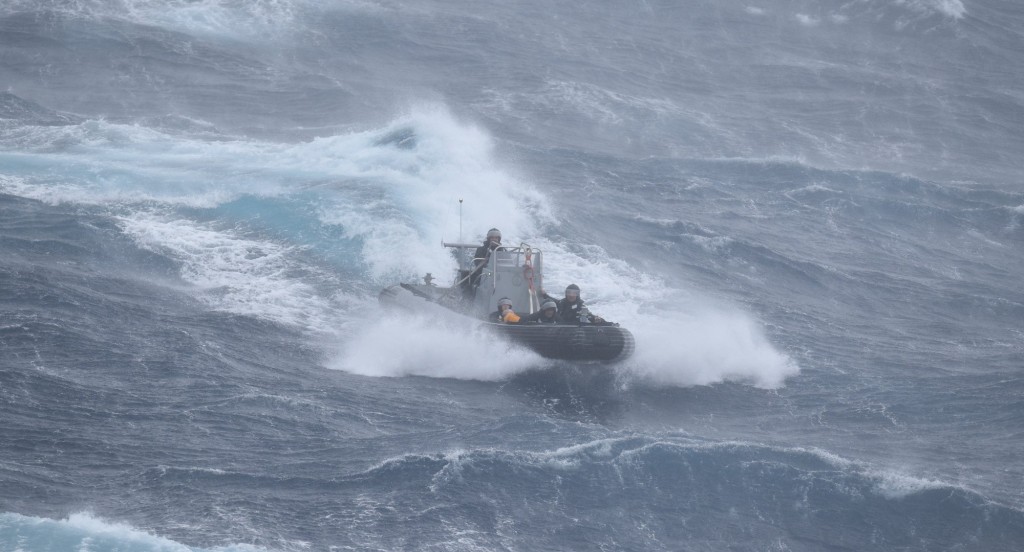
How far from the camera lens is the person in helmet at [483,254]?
32875 millimetres

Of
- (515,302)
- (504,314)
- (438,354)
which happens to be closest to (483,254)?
(515,302)

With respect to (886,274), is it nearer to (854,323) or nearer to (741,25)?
(854,323)

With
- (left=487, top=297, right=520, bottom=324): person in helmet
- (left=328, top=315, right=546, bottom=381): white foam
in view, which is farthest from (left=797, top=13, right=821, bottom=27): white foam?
(left=328, top=315, right=546, bottom=381): white foam

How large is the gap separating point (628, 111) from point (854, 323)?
2176 cm

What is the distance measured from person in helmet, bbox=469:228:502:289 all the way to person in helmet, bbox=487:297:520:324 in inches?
74.3

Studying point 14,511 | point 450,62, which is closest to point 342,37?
point 450,62

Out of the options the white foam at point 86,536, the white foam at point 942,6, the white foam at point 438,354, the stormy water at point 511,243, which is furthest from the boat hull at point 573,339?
the white foam at point 942,6

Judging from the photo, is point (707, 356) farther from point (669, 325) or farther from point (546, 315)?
point (546, 315)

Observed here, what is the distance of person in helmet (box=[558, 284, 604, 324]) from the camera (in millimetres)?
30062

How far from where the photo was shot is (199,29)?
2314 inches

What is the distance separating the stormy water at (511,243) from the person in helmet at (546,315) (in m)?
1.02

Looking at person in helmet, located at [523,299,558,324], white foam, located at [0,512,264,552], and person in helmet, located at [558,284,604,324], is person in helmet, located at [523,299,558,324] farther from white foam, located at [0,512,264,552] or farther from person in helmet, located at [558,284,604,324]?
white foam, located at [0,512,264,552]

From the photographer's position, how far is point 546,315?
30.0 metres

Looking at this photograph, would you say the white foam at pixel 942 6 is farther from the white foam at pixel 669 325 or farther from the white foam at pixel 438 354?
the white foam at pixel 438 354
